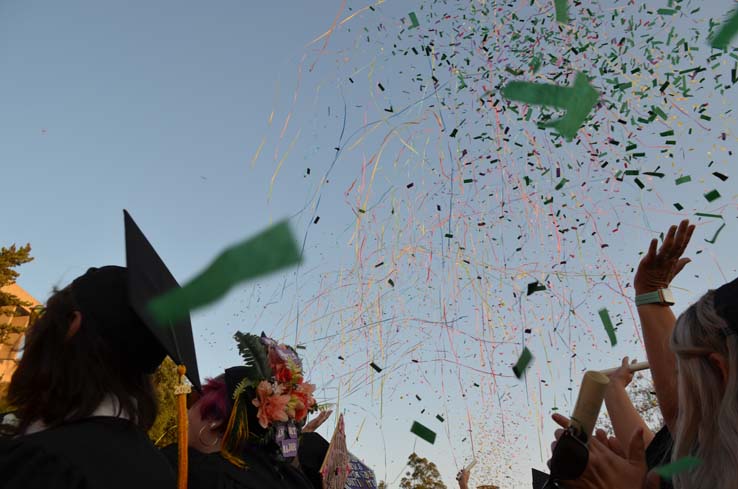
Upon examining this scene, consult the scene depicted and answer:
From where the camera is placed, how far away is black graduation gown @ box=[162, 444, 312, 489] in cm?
413

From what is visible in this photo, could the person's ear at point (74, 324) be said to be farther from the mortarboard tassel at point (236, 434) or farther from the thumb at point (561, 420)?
the thumb at point (561, 420)

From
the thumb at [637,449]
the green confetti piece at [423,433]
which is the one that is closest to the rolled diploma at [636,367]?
the thumb at [637,449]

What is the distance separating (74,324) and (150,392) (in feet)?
1.60

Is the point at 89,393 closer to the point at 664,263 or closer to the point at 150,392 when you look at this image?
the point at 150,392

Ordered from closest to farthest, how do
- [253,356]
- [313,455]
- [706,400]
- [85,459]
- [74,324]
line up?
[706,400], [85,459], [74,324], [253,356], [313,455]

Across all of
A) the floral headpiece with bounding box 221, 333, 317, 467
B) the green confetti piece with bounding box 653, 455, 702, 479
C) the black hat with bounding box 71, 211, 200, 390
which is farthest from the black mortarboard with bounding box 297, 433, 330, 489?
the green confetti piece with bounding box 653, 455, 702, 479

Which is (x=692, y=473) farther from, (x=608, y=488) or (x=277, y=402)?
(x=277, y=402)

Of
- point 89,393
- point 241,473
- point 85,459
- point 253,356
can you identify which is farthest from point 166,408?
point 85,459

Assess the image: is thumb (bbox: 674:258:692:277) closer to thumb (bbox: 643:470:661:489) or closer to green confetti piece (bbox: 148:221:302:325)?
thumb (bbox: 643:470:661:489)

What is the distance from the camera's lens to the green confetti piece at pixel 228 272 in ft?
11.2

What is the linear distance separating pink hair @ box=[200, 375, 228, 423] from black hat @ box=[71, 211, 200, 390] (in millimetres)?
1484

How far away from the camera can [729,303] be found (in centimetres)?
221

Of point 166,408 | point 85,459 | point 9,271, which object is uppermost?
point 9,271

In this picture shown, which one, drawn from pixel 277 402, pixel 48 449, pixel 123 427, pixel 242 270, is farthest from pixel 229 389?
pixel 48 449
